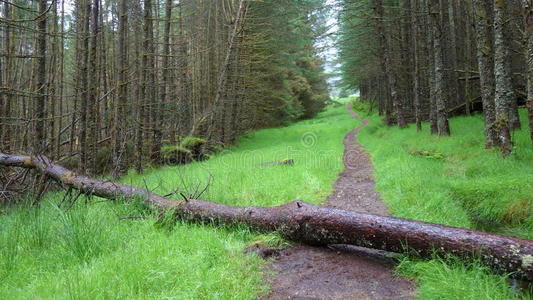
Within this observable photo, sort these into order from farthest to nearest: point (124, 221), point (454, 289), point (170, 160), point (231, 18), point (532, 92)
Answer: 1. point (231, 18)
2. point (170, 160)
3. point (532, 92)
4. point (124, 221)
5. point (454, 289)

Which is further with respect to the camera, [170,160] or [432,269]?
[170,160]

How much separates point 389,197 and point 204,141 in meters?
10.8

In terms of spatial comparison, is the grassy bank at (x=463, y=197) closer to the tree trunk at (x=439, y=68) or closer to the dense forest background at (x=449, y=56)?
the dense forest background at (x=449, y=56)

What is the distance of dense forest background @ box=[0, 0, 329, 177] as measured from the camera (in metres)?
10.5

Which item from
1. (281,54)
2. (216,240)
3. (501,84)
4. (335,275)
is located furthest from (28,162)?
(281,54)

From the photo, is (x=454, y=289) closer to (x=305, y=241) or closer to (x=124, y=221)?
(x=305, y=241)

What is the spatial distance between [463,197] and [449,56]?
17.1 meters

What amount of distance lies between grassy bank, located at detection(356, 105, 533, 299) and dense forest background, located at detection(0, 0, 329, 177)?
8489 mm

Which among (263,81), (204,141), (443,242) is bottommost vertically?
(443,242)

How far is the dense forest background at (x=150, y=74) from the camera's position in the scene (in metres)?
10.5

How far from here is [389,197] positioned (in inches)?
234

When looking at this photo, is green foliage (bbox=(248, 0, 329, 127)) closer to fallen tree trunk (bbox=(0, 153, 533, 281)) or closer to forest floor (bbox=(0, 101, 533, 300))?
forest floor (bbox=(0, 101, 533, 300))

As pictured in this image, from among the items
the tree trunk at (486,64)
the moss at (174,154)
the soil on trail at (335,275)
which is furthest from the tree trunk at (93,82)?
the tree trunk at (486,64)

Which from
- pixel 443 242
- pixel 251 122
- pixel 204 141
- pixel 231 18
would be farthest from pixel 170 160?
pixel 443 242
